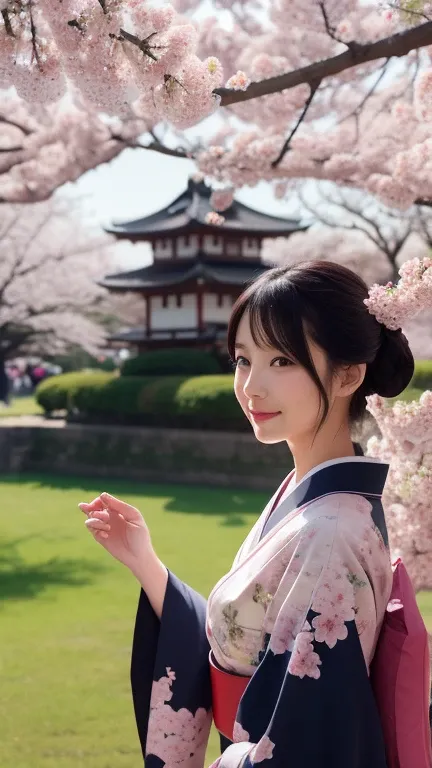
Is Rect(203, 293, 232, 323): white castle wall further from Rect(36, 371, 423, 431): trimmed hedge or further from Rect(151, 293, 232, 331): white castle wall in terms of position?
Rect(36, 371, 423, 431): trimmed hedge

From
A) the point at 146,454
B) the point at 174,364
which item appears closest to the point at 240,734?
the point at 146,454

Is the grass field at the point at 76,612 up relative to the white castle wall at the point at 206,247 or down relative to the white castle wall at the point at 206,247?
down

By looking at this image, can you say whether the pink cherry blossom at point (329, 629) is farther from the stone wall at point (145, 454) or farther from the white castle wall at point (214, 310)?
the white castle wall at point (214, 310)

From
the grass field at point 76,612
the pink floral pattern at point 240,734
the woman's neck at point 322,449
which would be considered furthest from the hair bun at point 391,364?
the grass field at point 76,612

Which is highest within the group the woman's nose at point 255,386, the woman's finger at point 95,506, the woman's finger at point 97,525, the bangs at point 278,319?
the bangs at point 278,319

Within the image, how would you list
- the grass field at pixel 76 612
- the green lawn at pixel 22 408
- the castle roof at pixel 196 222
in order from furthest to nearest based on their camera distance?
the green lawn at pixel 22 408, the castle roof at pixel 196 222, the grass field at pixel 76 612

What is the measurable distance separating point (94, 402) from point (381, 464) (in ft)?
41.0

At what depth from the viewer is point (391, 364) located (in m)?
1.63

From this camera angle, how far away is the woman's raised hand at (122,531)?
1738 mm

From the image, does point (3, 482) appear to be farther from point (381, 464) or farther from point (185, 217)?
point (381, 464)

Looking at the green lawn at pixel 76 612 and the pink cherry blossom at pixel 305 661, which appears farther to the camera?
the green lawn at pixel 76 612

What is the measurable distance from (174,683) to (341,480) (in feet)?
1.98

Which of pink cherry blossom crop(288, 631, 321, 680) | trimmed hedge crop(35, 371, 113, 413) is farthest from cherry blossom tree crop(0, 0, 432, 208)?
trimmed hedge crop(35, 371, 113, 413)

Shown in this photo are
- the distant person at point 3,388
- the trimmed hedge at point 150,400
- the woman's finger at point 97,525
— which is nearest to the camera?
Result: the woman's finger at point 97,525
